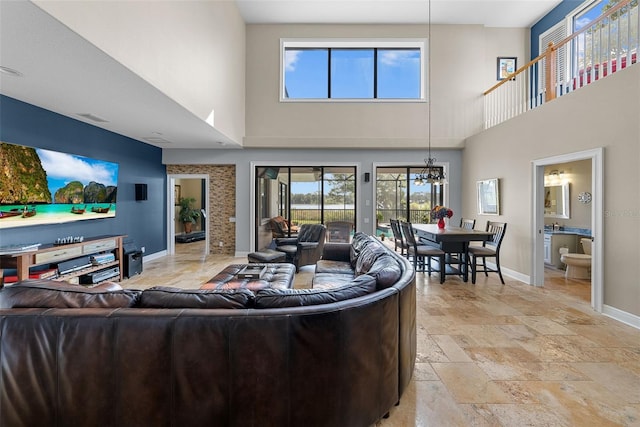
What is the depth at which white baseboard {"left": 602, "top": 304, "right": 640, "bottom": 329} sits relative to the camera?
3.15m

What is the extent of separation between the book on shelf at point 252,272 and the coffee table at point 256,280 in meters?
0.04

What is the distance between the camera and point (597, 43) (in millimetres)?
3965

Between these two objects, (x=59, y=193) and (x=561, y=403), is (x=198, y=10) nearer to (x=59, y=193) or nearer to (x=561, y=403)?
(x=59, y=193)

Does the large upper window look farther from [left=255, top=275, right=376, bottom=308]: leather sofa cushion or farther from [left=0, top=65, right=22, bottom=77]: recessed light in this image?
[left=255, top=275, right=376, bottom=308]: leather sofa cushion

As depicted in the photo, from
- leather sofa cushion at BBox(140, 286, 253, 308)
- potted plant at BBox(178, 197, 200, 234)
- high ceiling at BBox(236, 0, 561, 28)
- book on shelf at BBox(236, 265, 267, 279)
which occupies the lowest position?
book on shelf at BBox(236, 265, 267, 279)

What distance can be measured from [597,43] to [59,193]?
7780 millimetres

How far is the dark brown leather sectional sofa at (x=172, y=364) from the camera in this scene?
4.68 feet

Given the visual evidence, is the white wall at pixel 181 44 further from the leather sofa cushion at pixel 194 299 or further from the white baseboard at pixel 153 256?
the white baseboard at pixel 153 256

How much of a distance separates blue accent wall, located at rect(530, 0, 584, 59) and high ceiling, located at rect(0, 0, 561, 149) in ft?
0.48

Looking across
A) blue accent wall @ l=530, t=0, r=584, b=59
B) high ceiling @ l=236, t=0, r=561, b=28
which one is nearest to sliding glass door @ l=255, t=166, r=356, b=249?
high ceiling @ l=236, t=0, r=561, b=28

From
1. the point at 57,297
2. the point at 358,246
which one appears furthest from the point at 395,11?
the point at 57,297

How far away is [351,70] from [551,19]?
4553mm

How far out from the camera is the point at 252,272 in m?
3.74

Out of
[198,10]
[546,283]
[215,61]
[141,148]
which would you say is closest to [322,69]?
[215,61]
